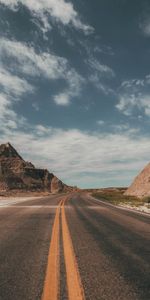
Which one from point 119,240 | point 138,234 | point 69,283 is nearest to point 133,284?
point 69,283

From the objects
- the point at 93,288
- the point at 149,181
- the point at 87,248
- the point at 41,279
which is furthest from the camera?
the point at 149,181

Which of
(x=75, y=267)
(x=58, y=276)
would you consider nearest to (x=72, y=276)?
(x=58, y=276)

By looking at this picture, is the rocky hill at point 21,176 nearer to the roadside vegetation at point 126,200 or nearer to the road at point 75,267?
the roadside vegetation at point 126,200

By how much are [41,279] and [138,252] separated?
2.48 meters

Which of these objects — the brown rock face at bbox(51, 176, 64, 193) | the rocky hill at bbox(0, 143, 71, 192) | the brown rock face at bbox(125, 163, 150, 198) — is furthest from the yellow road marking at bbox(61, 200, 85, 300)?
the brown rock face at bbox(51, 176, 64, 193)

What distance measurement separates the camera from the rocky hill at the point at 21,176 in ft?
451

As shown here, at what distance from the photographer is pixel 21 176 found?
14775 centimetres

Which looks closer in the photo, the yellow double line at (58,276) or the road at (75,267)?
the yellow double line at (58,276)

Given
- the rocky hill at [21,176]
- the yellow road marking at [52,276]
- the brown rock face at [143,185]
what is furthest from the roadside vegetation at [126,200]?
the rocky hill at [21,176]

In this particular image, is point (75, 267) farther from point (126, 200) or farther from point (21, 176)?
point (21, 176)

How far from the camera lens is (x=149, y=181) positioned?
66.6 m

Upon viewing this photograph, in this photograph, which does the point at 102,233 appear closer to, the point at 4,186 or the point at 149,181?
the point at 149,181

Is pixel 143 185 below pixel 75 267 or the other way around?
the other way around

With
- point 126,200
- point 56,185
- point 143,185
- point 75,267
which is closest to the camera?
point 75,267
